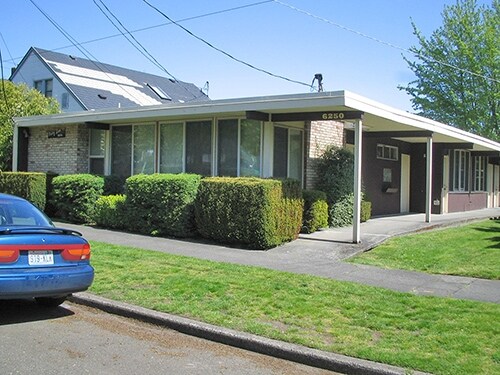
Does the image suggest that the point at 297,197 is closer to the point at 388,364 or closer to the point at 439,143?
the point at 388,364

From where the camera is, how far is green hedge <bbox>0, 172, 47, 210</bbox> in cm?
1678

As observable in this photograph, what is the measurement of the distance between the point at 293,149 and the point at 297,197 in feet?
8.85

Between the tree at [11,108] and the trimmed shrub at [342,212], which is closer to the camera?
the trimmed shrub at [342,212]

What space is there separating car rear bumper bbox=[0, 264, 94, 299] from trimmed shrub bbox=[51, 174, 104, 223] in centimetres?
911

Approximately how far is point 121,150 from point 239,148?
4.81 meters

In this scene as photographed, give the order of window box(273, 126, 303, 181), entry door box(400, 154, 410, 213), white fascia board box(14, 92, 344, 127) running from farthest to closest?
entry door box(400, 154, 410, 213) → window box(273, 126, 303, 181) → white fascia board box(14, 92, 344, 127)

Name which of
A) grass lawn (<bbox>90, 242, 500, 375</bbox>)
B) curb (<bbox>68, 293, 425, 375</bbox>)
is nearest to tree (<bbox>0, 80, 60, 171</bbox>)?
grass lawn (<bbox>90, 242, 500, 375</bbox>)

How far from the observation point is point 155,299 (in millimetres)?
7695

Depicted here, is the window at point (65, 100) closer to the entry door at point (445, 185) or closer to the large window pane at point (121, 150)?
the large window pane at point (121, 150)

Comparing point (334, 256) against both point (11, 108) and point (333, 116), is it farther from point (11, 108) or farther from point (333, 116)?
point (11, 108)

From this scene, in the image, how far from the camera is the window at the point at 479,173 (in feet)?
86.3

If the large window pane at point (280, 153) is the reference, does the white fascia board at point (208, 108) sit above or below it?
above

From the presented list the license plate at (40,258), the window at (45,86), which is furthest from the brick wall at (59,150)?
the window at (45,86)

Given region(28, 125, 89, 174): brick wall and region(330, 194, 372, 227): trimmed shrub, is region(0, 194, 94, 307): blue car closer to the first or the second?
region(330, 194, 372, 227): trimmed shrub
